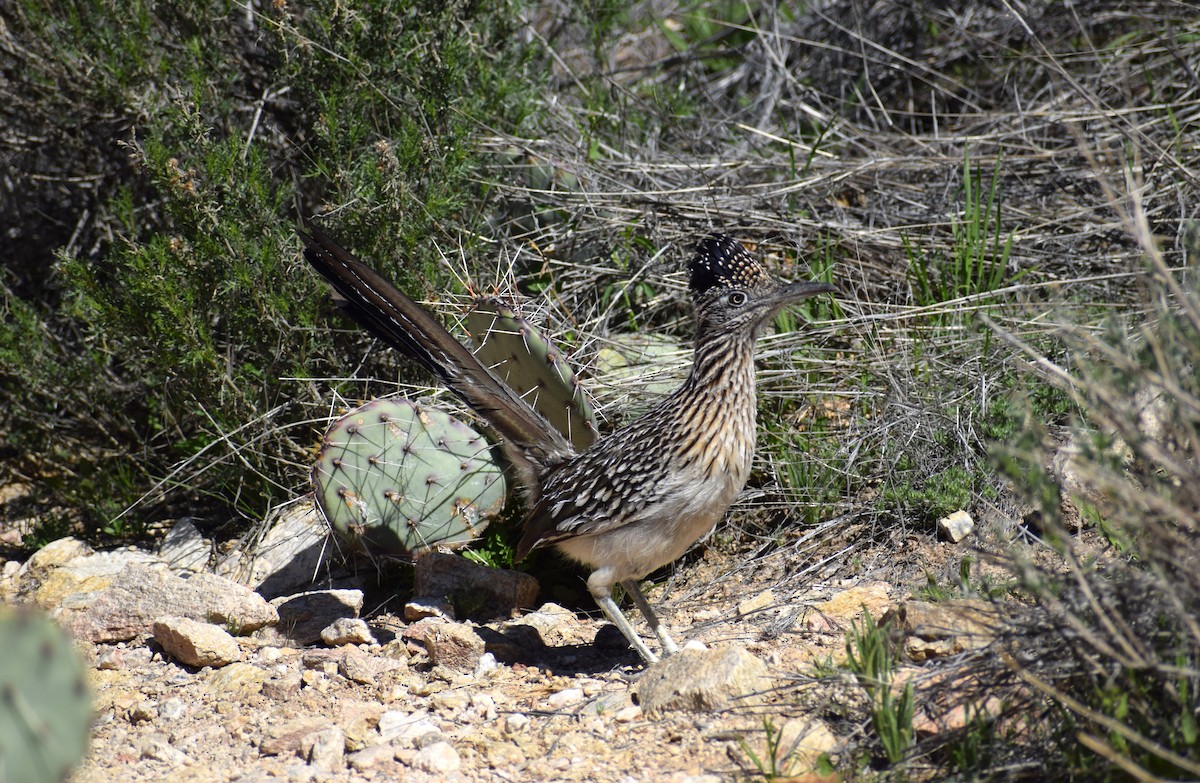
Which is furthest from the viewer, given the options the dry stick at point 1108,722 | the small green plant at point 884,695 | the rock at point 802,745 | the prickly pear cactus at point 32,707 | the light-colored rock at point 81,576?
the light-colored rock at point 81,576

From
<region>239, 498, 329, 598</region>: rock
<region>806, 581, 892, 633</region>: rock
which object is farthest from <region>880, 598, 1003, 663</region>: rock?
<region>239, 498, 329, 598</region>: rock

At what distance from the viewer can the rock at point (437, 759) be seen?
3312 millimetres

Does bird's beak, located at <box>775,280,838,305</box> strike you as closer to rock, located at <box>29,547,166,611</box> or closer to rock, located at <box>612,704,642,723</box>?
rock, located at <box>612,704,642,723</box>

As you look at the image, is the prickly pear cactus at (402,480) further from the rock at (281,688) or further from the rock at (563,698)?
the rock at (563,698)

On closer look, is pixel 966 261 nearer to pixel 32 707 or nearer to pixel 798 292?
pixel 798 292

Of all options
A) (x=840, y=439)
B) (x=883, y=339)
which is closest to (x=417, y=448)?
(x=840, y=439)

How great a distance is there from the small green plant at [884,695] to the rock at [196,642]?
7.68 feet

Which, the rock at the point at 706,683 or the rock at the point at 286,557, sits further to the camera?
the rock at the point at 286,557

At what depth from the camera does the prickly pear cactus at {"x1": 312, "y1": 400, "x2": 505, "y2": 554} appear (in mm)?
4531

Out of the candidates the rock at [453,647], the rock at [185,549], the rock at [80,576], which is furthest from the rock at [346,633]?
the rock at [185,549]

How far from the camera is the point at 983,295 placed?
5082 millimetres

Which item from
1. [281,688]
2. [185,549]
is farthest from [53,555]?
[281,688]

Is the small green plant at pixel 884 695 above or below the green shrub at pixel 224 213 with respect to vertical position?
below

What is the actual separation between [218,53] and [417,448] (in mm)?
2495
